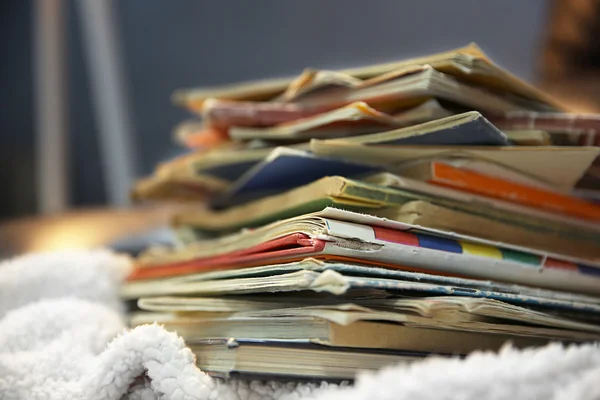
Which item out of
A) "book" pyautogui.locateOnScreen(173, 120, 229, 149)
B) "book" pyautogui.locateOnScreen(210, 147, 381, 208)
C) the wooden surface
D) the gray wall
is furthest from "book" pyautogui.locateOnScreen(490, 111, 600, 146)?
the wooden surface

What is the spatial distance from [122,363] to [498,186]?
0.31m

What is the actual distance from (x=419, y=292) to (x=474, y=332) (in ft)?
0.19

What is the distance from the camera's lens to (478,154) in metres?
0.46

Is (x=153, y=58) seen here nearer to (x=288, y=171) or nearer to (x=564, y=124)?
(x=288, y=171)

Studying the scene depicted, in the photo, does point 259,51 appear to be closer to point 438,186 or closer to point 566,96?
point 566,96

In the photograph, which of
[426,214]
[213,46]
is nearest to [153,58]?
[213,46]

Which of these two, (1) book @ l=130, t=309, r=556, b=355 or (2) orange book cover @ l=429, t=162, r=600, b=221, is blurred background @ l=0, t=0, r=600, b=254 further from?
(1) book @ l=130, t=309, r=556, b=355

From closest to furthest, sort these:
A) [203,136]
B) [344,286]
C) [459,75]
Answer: [344,286], [459,75], [203,136]

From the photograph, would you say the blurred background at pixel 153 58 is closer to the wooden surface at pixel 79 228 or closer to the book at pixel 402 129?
the wooden surface at pixel 79 228

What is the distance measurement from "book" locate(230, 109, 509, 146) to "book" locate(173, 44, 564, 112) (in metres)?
0.04

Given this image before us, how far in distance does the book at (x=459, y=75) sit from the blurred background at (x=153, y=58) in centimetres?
32

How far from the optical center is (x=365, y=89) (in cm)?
49

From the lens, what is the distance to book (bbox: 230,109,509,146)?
1.42 feet

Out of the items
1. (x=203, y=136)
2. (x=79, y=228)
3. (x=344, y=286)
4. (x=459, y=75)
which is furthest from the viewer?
(x=79, y=228)
